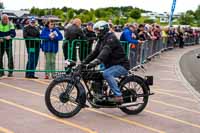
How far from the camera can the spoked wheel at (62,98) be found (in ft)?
27.1

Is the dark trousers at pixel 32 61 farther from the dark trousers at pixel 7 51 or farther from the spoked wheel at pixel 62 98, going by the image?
the spoked wheel at pixel 62 98

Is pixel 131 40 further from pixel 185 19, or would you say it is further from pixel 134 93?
pixel 185 19

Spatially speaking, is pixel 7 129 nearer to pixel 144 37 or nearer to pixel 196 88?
pixel 196 88

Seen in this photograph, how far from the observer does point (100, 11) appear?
335 ft

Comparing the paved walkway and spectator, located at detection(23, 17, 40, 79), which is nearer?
the paved walkway

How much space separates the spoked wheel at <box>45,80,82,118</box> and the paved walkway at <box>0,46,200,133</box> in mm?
156

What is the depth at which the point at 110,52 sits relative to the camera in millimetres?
8422

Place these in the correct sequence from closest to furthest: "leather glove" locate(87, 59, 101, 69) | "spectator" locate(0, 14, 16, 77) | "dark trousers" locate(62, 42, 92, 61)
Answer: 1. "leather glove" locate(87, 59, 101, 69)
2. "spectator" locate(0, 14, 16, 77)
3. "dark trousers" locate(62, 42, 92, 61)

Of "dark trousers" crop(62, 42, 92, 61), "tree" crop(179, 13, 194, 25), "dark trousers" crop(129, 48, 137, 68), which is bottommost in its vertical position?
"tree" crop(179, 13, 194, 25)

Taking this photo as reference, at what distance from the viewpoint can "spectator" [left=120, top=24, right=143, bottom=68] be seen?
49.6 ft

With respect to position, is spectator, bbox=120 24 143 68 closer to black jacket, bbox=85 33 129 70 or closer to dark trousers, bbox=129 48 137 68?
dark trousers, bbox=129 48 137 68

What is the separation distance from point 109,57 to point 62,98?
1.15 metres

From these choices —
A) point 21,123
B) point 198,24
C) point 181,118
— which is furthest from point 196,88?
point 198,24

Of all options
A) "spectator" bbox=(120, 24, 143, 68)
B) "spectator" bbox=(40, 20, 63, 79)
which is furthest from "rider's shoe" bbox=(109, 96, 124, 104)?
"spectator" bbox=(120, 24, 143, 68)
